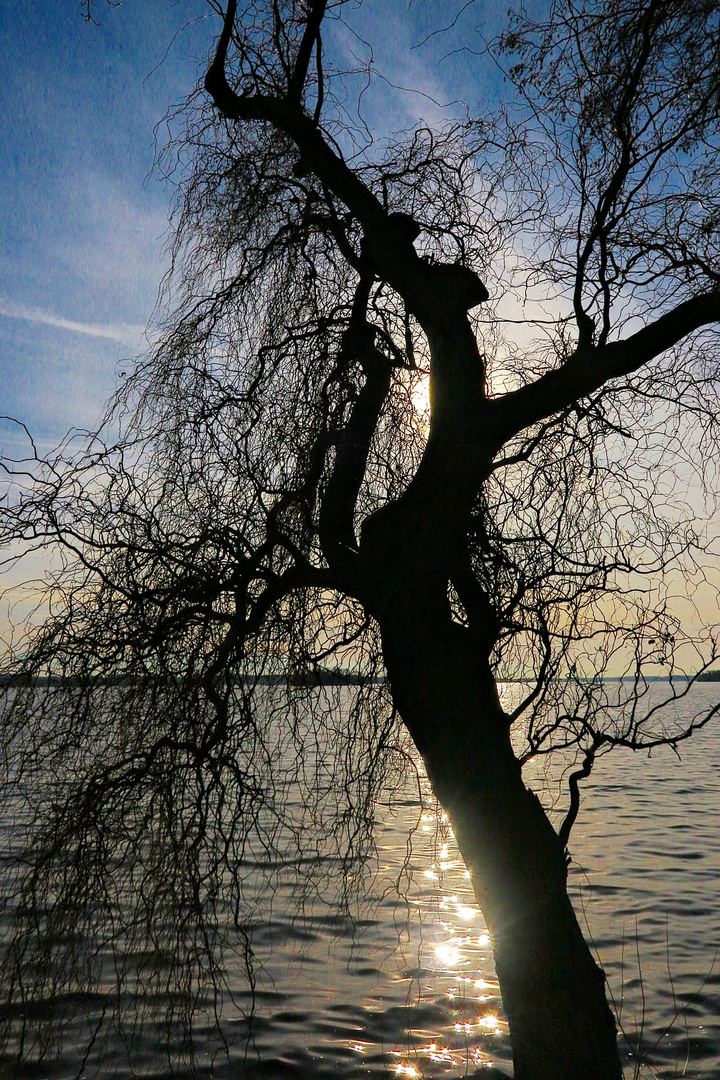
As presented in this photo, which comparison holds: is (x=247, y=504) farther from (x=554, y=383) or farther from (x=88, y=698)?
(x=554, y=383)

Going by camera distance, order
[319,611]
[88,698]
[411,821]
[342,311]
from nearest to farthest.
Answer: [88,698], [319,611], [342,311], [411,821]

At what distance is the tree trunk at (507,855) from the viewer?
2.96m

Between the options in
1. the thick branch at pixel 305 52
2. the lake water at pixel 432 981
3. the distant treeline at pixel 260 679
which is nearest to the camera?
the distant treeline at pixel 260 679

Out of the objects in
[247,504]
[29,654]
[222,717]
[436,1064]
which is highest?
[247,504]

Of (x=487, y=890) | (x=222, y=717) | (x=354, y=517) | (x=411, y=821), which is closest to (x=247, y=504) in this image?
(x=354, y=517)

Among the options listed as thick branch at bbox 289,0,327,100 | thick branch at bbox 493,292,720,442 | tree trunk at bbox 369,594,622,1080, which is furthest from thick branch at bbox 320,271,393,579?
thick branch at bbox 289,0,327,100

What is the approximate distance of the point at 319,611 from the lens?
3.73m

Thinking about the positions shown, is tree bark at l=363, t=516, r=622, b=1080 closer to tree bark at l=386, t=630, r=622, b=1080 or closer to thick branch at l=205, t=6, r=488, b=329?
tree bark at l=386, t=630, r=622, b=1080

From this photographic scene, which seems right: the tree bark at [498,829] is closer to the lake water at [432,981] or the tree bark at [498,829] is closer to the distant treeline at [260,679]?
the distant treeline at [260,679]

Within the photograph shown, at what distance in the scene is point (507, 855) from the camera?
315cm

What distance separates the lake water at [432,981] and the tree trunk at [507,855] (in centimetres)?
52

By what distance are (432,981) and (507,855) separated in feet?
13.4

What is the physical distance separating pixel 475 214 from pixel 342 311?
81 centimetres

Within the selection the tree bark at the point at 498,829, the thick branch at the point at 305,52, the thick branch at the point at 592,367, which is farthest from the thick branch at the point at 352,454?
the thick branch at the point at 305,52
